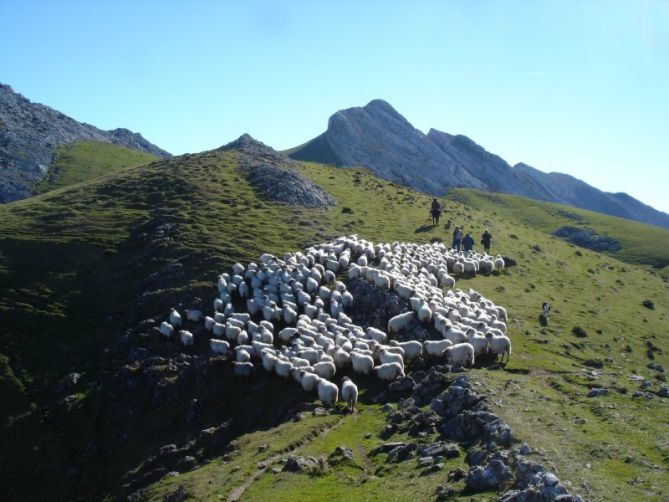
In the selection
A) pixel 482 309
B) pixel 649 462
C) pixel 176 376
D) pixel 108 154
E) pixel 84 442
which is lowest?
pixel 84 442

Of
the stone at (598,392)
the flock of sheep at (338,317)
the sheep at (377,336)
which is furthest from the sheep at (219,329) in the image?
the stone at (598,392)

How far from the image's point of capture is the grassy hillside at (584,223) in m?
98.9

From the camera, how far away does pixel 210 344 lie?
35500mm

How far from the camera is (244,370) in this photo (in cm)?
3238

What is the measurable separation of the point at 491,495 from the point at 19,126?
15058 centimetres

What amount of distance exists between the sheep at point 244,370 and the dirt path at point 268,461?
25.5 feet

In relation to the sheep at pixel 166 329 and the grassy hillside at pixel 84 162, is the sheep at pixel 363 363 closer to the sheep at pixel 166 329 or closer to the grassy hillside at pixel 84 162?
the sheep at pixel 166 329

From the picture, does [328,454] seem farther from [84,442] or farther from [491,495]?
[84,442]

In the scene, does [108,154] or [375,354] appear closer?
[375,354]

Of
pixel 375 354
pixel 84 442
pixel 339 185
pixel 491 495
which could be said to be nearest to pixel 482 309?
pixel 375 354

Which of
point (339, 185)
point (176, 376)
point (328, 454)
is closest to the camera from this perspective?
point (328, 454)

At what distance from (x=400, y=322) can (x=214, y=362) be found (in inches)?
450

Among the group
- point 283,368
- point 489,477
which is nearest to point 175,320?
point 283,368

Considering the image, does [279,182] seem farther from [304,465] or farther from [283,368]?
[304,465]
